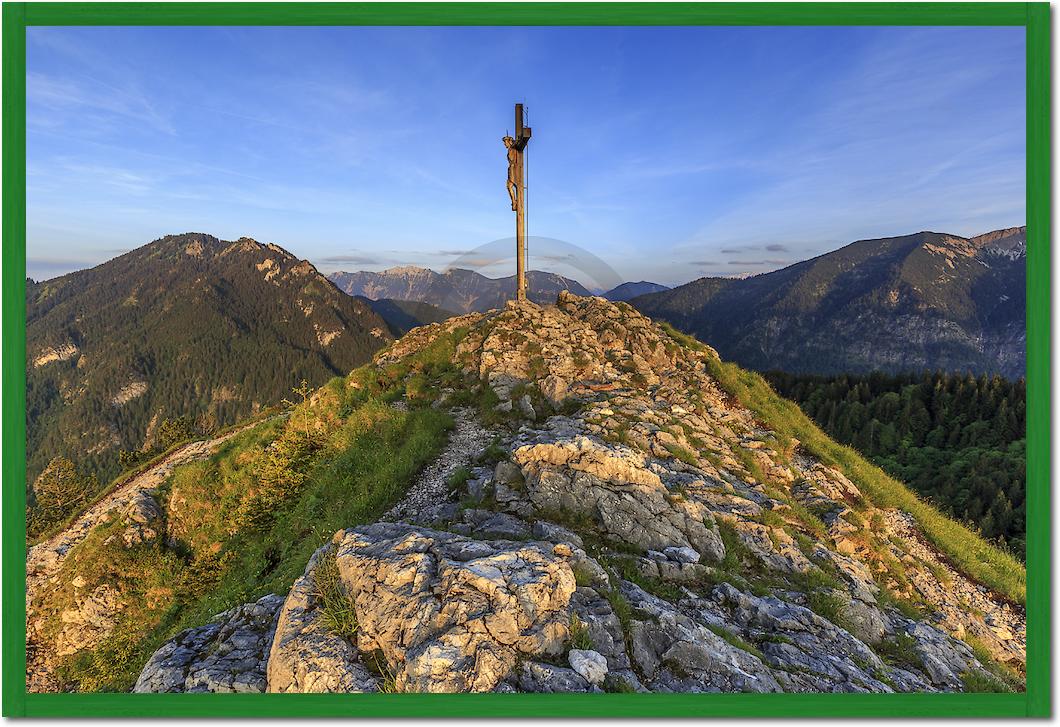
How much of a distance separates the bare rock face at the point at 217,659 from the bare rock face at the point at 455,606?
4.70 feet

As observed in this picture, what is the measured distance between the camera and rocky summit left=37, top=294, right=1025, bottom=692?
183 inches

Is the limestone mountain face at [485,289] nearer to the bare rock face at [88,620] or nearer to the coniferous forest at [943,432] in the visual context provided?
the bare rock face at [88,620]

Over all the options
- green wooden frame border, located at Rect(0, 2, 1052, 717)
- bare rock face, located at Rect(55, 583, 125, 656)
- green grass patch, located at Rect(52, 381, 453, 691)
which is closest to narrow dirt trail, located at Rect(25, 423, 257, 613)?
bare rock face, located at Rect(55, 583, 125, 656)

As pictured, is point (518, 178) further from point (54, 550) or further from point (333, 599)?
point (54, 550)

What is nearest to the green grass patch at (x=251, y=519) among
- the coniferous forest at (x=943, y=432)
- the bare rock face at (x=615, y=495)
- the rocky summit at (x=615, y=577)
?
the rocky summit at (x=615, y=577)

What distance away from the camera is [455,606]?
4672 mm

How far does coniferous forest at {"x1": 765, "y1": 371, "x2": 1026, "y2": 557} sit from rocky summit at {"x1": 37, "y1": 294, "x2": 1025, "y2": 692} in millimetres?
10893

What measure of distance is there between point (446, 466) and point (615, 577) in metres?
5.87

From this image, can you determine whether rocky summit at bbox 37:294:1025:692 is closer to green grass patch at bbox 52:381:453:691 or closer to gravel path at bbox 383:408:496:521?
gravel path at bbox 383:408:496:521

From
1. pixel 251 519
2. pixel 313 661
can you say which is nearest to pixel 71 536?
pixel 251 519

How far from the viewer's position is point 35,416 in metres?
180

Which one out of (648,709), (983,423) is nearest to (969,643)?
(648,709)

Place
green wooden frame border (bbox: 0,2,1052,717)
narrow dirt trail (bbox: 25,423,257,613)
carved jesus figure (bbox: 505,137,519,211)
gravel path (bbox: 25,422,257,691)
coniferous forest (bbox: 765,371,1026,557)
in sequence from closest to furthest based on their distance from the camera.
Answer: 1. green wooden frame border (bbox: 0,2,1052,717)
2. gravel path (bbox: 25,422,257,691)
3. narrow dirt trail (bbox: 25,423,257,613)
4. carved jesus figure (bbox: 505,137,519,211)
5. coniferous forest (bbox: 765,371,1026,557)
